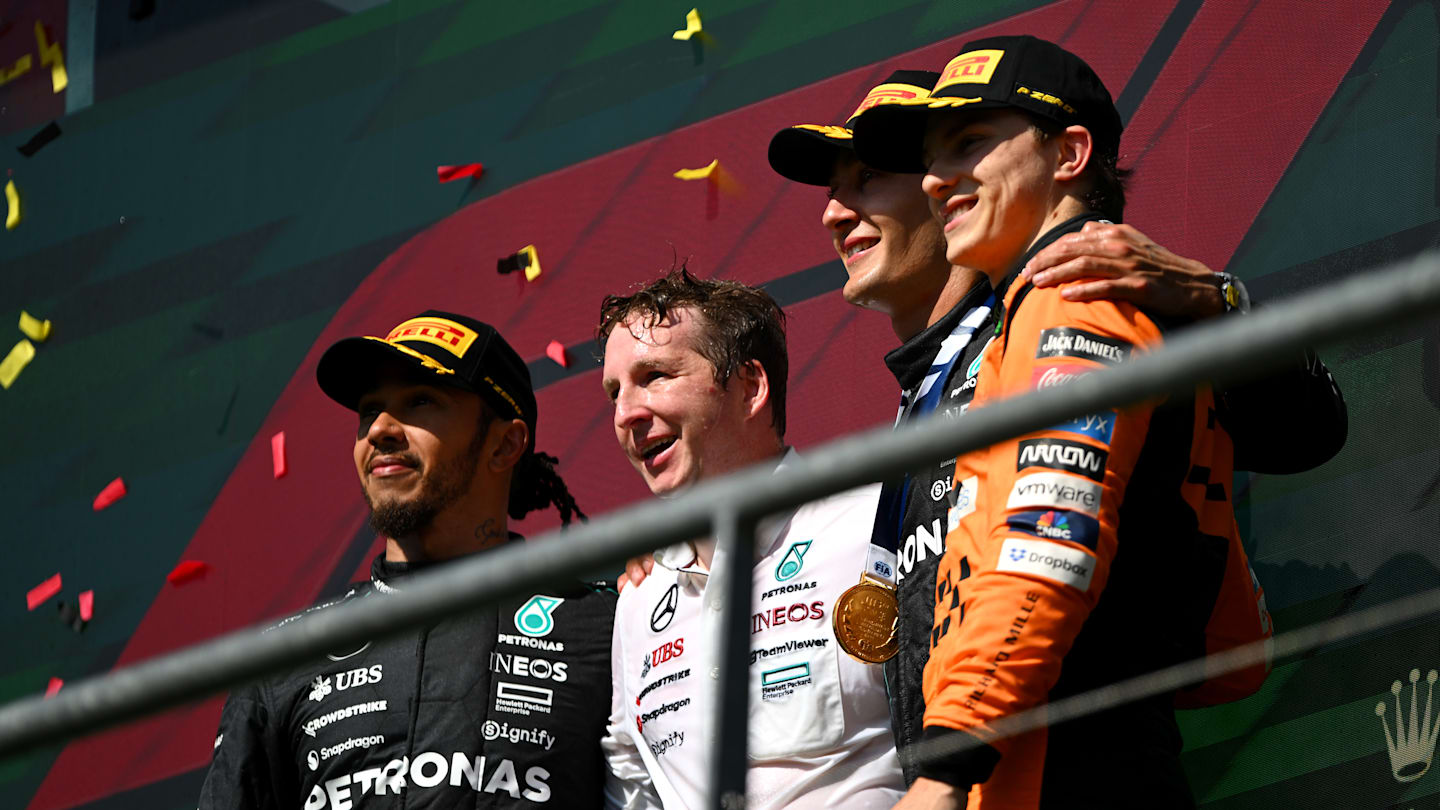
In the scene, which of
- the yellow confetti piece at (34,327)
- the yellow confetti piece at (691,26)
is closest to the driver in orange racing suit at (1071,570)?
the yellow confetti piece at (691,26)

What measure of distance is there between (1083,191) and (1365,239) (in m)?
0.82

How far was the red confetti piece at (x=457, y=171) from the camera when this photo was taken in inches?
154

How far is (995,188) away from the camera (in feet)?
A: 6.77

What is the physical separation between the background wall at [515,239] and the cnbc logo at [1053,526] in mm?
1022

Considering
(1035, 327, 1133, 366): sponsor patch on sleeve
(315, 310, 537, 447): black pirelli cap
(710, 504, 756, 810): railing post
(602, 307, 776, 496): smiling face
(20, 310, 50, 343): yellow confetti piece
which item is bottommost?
(20, 310, 50, 343): yellow confetti piece

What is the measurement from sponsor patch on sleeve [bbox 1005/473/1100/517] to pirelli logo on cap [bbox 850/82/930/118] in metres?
0.79

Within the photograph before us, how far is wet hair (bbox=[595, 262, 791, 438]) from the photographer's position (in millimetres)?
2688

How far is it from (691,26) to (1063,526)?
2.24 metres

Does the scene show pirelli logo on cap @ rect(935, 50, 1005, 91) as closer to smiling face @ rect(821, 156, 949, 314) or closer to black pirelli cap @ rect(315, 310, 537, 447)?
smiling face @ rect(821, 156, 949, 314)

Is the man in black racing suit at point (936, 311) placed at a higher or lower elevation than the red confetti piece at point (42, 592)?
→ higher

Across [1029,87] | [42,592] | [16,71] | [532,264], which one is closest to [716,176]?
[532,264]

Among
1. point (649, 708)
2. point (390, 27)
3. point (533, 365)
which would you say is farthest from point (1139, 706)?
point (390, 27)

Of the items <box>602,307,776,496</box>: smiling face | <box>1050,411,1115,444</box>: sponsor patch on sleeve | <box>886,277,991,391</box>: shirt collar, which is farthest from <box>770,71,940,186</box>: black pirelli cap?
<box>1050,411,1115,444</box>: sponsor patch on sleeve

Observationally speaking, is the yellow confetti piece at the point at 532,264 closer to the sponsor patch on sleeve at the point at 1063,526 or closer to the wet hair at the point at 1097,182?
the wet hair at the point at 1097,182
